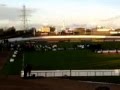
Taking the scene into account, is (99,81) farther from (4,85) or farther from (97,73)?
(4,85)

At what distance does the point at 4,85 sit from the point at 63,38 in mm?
149793

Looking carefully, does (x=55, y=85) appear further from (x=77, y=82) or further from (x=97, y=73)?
(x=97, y=73)

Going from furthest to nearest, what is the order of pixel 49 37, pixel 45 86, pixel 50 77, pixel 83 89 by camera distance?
pixel 49 37 → pixel 50 77 → pixel 45 86 → pixel 83 89

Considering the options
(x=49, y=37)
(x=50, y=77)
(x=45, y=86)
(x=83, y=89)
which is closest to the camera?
(x=83, y=89)

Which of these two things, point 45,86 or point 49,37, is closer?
point 45,86

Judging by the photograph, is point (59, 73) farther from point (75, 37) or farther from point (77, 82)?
point (75, 37)

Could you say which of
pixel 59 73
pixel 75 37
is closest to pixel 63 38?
pixel 75 37

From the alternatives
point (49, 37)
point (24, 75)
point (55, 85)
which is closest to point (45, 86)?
point (55, 85)

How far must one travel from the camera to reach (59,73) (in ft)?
165

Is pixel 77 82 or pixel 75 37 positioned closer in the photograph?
pixel 77 82

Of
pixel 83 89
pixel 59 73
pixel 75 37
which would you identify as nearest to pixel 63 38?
pixel 75 37

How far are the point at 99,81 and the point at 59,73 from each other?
7681 mm

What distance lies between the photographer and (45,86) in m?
41.2

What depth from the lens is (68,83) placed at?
42.6 metres
